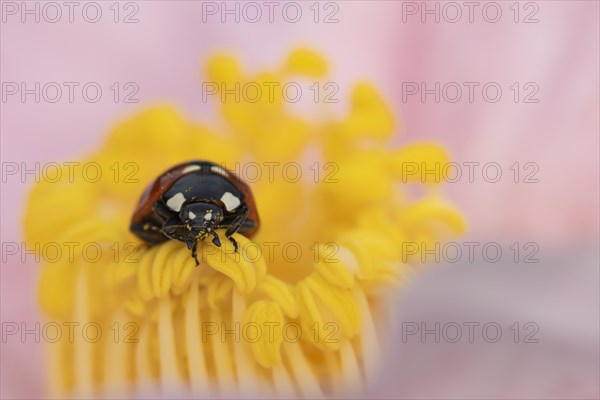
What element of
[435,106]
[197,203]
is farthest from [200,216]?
[435,106]

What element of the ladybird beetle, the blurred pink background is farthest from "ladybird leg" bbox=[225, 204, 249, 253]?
the blurred pink background

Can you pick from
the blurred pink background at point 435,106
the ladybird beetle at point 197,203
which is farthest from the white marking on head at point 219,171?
the blurred pink background at point 435,106

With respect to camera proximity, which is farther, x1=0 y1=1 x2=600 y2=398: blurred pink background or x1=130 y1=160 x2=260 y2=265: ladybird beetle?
x1=0 y1=1 x2=600 y2=398: blurred pink background

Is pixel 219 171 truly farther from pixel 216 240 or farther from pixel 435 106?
pixel 435 106

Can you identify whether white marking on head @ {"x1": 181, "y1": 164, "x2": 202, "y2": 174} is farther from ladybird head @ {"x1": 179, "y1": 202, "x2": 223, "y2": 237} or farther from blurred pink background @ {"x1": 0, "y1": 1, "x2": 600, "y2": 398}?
blurred pink background @ {"x1": 0, "y1": 1, "x2": 600, "y2": 398}

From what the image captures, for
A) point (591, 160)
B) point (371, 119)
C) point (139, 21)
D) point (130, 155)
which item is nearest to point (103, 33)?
point (139, 21)

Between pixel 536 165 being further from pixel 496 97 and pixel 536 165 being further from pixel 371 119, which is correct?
pixel 371 119
